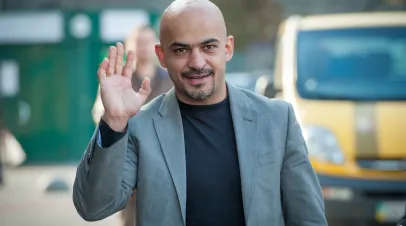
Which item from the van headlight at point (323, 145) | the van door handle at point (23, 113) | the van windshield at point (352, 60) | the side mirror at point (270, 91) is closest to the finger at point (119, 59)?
the van headlight at point (323, 145)

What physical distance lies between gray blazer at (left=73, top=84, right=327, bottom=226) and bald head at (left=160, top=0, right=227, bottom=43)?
24 cm

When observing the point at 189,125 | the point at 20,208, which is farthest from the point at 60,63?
the point at 189,125

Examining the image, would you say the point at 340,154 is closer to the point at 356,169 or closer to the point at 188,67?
the point at 356,169

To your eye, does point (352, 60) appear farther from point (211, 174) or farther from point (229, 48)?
point (211, 174)

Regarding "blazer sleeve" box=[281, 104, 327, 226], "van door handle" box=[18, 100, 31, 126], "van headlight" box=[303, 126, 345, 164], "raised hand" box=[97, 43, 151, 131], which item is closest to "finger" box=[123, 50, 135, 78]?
"raised hand" box=[97, 43, 151, 131]

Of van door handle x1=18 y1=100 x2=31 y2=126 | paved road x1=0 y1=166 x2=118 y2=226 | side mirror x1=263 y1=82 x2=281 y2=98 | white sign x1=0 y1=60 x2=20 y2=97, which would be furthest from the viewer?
van door handle x1=18 y1=100 x2=31 y2=126

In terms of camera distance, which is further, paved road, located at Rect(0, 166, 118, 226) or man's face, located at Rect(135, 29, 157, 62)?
paved road, located at Rect(0, 166, 118, 226)

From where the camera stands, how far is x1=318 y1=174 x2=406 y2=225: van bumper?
7914mm

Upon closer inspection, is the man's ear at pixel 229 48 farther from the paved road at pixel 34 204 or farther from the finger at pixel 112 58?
the paved road at pixel 34 204

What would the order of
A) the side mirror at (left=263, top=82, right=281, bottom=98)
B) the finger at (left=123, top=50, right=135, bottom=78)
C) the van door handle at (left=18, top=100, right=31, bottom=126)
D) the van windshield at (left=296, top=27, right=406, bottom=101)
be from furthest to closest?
the van door handle at (left=18, top=100, right=31, bottom=126), the side mirror at (left=263, top=82, right=281, bottom=98), the van windshield at (left=296, top=27, right=406, bottom=101), the finger at (left=123, top=50, right=135, bottom=78)

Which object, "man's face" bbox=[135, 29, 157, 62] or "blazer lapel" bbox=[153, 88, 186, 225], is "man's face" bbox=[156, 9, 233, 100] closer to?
"blazer lapel" bbox=[153, 88, 186, 225]

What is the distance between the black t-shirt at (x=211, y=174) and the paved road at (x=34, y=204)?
7.11m

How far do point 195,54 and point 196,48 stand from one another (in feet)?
0.06

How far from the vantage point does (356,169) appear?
26.4 feet
